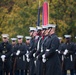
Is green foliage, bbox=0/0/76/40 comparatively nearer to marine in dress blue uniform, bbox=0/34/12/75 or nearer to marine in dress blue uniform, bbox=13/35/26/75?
marine in dress blue uniform, bbox=13/35/26/75

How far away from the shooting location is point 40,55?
54.0 ft

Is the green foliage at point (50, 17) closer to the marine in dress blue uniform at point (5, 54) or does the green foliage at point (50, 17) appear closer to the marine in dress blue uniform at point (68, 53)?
the marine in dress blue uniform at point (68, 53)

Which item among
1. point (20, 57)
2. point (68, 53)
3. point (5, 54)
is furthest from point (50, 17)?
point (5, 54)

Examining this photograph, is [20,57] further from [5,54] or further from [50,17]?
[50,17]

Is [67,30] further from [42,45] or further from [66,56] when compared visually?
[42,45]

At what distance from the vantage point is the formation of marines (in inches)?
624

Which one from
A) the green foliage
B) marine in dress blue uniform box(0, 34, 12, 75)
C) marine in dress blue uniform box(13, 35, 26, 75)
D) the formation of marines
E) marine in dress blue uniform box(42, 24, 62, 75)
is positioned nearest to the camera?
marine in dress blue uniform box(42, 24, 62, 75)

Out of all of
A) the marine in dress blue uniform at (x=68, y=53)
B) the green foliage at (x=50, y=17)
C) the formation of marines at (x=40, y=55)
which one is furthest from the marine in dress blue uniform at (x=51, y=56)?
the green foliage at (x=50, y=17)

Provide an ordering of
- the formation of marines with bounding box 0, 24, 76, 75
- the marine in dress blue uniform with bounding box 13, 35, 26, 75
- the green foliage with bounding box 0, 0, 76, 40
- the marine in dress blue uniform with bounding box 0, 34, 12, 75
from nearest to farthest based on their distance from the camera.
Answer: the formation of marines with bounding box 0, 24, 76, 75 → the marine in dress blue uniform with bounding box 0, 34, 12, 75 → the marine in dress blue uniform with bounding box 13, 35, 26, 75 → the green foliage with bounding box 0, 0, 76, 40

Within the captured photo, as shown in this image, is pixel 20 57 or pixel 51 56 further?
pixel 20 57

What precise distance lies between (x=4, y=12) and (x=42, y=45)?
2289 cm

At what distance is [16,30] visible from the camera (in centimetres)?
3556

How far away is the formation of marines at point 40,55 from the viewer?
1585cm

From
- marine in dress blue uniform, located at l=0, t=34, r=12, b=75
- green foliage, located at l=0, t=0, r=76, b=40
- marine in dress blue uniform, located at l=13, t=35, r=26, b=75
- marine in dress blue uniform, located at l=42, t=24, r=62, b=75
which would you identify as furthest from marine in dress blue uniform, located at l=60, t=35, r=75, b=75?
green foliage, located at l=0, t=0, r=76, b=40
